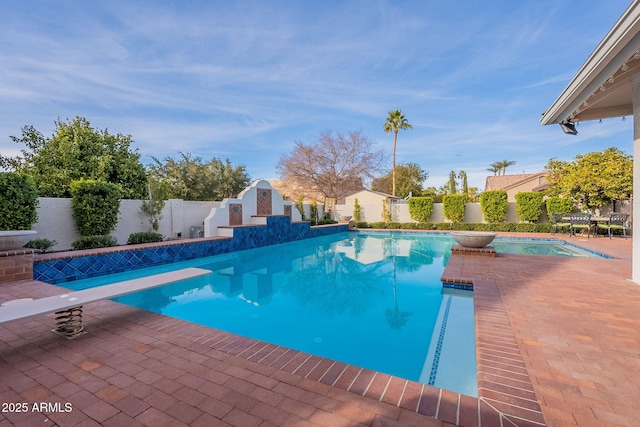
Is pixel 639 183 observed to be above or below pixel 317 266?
above

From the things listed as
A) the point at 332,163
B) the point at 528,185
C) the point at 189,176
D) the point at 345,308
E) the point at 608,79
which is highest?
the point at 332,163

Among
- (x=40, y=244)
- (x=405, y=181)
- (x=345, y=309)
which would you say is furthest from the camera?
(x=405, y=181)

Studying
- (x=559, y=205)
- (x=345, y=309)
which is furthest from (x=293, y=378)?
(x=559, y=205)

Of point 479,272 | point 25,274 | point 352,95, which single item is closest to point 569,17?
point 479,272

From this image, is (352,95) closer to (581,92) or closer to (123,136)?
(123,136)

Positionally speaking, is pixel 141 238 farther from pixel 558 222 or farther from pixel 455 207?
pixel 558 222

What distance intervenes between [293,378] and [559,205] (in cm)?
2015

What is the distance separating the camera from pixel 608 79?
4.13 meters

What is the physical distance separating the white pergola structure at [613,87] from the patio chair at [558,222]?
11.5 meters

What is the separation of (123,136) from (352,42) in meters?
13.0

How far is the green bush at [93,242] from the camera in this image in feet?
29.1

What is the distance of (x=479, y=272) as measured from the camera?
6.77 metres

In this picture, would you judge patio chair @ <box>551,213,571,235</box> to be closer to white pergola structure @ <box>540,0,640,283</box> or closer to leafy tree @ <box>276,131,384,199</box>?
white pergola structure @ <box>540,0,640,283</box>

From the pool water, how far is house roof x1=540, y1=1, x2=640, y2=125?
3.97 meters
